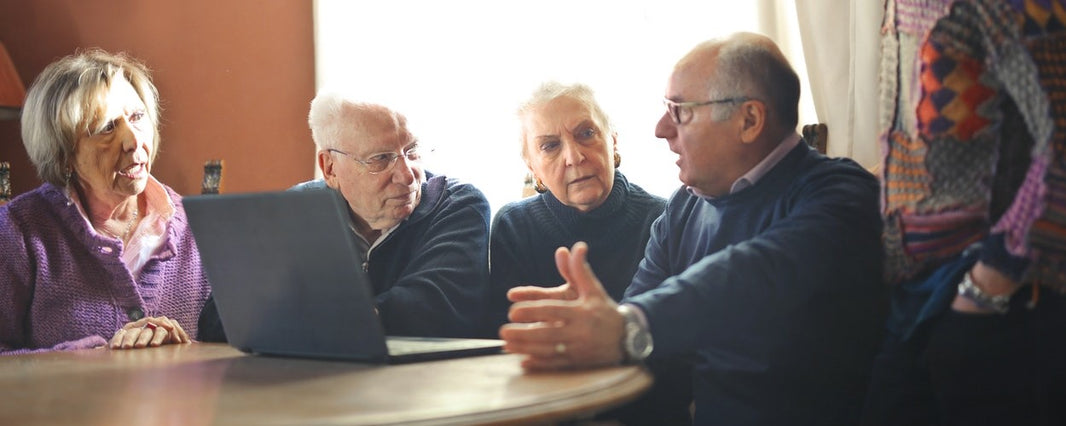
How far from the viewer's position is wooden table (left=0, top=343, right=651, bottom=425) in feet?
3.74

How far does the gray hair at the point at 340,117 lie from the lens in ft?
8.02

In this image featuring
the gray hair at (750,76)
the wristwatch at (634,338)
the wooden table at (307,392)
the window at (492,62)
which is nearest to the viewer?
the wooden table at (307,392)

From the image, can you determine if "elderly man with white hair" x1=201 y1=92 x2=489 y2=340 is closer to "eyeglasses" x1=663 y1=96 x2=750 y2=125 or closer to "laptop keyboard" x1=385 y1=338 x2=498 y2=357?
"laptop keyboard" x1=385 y1=338 x2=498 y2=357

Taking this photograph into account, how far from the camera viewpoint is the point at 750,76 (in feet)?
6.30

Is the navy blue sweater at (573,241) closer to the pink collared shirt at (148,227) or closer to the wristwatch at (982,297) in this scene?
the pink collared shirt at (148,227)

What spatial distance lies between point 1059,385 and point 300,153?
2.51m

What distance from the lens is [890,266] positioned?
1.57 m

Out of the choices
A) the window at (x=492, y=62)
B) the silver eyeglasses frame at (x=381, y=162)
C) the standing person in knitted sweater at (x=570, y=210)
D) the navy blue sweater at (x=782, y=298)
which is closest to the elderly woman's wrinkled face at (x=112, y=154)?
the silver eyeglasses frame at (x=381, y=162)

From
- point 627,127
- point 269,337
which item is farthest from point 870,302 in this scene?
point 627,127

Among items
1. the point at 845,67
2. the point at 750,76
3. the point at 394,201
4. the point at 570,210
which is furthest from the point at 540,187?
the point at 750,76

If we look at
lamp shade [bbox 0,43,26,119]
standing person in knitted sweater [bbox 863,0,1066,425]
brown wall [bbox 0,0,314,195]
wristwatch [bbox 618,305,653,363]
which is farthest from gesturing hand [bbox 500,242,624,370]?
lamp shade [bbox 0,43,26,119]

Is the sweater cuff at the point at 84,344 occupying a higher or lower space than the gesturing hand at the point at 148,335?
lower

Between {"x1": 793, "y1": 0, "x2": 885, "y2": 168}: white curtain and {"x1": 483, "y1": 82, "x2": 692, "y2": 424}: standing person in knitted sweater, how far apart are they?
18.8 inches

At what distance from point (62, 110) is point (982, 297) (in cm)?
217
